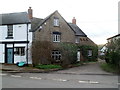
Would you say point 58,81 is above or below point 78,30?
below

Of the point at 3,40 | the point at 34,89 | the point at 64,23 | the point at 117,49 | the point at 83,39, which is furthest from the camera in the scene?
the point at 83,39

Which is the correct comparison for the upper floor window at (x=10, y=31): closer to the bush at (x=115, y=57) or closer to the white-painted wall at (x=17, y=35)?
the white-painted wall at (x=17, y=35)

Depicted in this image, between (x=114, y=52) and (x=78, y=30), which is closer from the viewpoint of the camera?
(x=114, y=52)

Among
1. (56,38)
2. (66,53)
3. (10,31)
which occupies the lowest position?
(66,53)

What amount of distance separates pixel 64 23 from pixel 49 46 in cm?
741

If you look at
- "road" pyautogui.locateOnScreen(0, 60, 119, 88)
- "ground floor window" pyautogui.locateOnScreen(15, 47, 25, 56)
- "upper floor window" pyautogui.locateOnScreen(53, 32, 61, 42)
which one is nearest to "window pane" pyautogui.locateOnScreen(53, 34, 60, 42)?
"upper floor window" pyautogui.locateOnScreen(53, 32, 61, 42)

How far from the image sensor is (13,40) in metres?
32.8

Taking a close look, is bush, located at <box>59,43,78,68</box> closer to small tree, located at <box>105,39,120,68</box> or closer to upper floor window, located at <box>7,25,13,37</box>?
small tree, located at <box>105,39,120,68</box>

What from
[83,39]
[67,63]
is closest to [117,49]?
[67,63]

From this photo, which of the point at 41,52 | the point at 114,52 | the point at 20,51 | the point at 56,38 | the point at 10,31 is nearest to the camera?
the point at 114,52

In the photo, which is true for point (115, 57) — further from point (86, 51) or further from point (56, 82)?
point (86, 51)

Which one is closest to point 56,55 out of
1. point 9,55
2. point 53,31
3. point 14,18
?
point 53,31

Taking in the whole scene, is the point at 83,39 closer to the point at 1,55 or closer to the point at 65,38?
the point at 65,38

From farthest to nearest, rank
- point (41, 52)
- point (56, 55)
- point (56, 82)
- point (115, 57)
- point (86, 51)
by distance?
point (86, 51) < point (56, 55) < point (41, 52) < point (115, 57) < point (56, 82)
